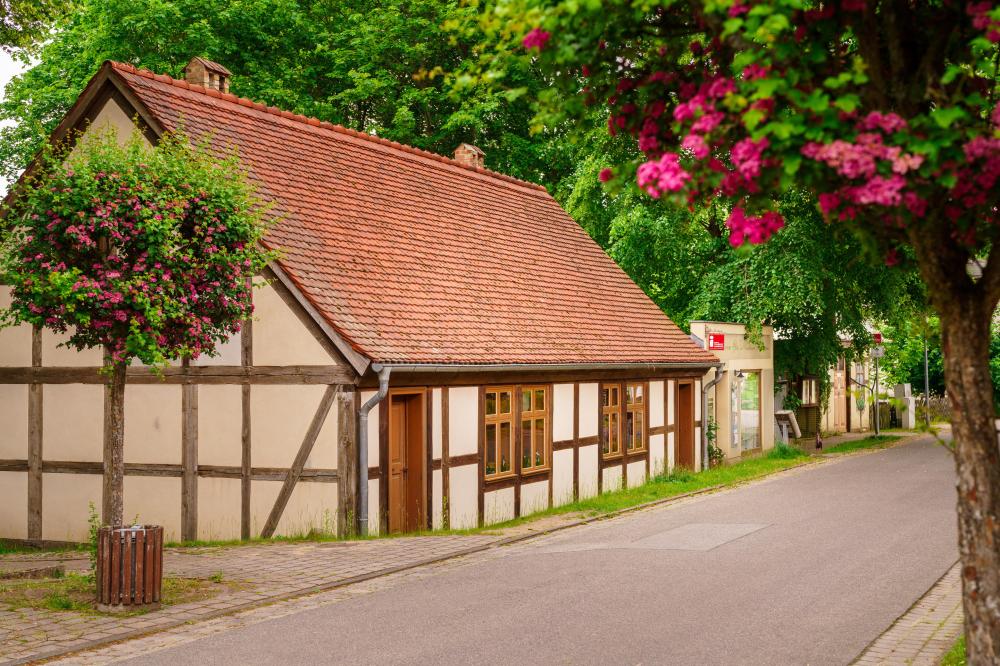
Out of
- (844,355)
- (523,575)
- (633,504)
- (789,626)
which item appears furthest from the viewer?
(844,355)

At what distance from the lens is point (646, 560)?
12.5 metres

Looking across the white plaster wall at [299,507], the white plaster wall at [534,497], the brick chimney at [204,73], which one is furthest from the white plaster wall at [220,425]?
the brick chimney at [204,73]

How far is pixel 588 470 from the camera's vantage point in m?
20.0

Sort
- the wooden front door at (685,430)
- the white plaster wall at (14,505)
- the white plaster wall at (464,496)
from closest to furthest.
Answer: the white plaster wall at (464,496) → the white plaster wall at (14,505) → the wooden front door at (685,430)

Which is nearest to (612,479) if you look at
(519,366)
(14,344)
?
(519,366)

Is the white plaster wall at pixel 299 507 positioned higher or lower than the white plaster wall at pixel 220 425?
lower

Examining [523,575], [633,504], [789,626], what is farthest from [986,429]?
[633,504]

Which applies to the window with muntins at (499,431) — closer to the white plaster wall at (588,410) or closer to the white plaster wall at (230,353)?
the white plaster wall at (588,410)

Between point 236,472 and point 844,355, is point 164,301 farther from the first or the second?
point 844,355

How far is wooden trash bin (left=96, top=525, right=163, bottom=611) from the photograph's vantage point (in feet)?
32.1

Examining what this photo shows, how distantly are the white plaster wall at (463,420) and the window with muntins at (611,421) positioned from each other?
433 centimetres

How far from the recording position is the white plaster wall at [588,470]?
1978cm

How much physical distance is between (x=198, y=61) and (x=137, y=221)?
968 cm

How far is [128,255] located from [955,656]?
25.3 ft
